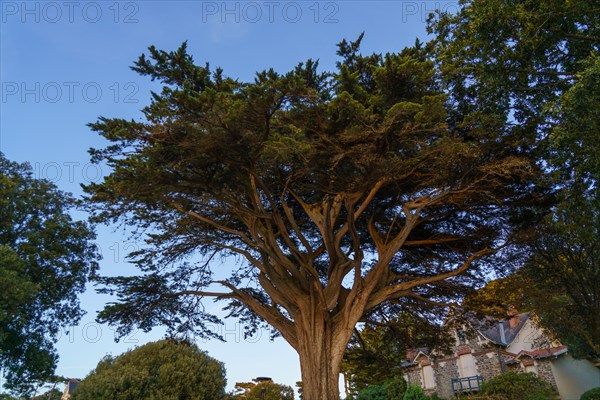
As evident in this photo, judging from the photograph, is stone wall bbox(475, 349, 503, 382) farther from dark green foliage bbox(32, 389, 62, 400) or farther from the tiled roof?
dark green foliage bbox(32, 389, 62, 400)

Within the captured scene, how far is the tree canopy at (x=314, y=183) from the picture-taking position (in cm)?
930

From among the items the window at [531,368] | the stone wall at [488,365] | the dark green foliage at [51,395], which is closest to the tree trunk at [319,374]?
the window at [531,368]

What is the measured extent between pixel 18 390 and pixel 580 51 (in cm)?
2723

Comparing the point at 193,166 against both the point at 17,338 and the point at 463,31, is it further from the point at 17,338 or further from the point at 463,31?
the point at 17,338

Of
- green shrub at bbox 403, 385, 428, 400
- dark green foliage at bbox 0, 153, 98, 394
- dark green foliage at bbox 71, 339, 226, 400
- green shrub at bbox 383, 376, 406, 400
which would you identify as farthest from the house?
dark green foliage at bbox 0, 153, 98, 394

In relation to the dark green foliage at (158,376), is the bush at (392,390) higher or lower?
lower

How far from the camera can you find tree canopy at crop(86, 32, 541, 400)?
9.30 metres

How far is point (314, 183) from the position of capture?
11.4m

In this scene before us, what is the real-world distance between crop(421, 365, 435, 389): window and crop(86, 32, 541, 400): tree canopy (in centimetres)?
2104

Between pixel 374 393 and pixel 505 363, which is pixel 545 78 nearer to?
pixel 374 393

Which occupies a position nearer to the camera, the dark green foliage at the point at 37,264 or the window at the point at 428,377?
the dark green foliage at the point at 37,264

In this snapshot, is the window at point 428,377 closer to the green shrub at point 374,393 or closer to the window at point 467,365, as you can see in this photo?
the window at point 467,365

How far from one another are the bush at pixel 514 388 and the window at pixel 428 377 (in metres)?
11.3

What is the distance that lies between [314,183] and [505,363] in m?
24.8
